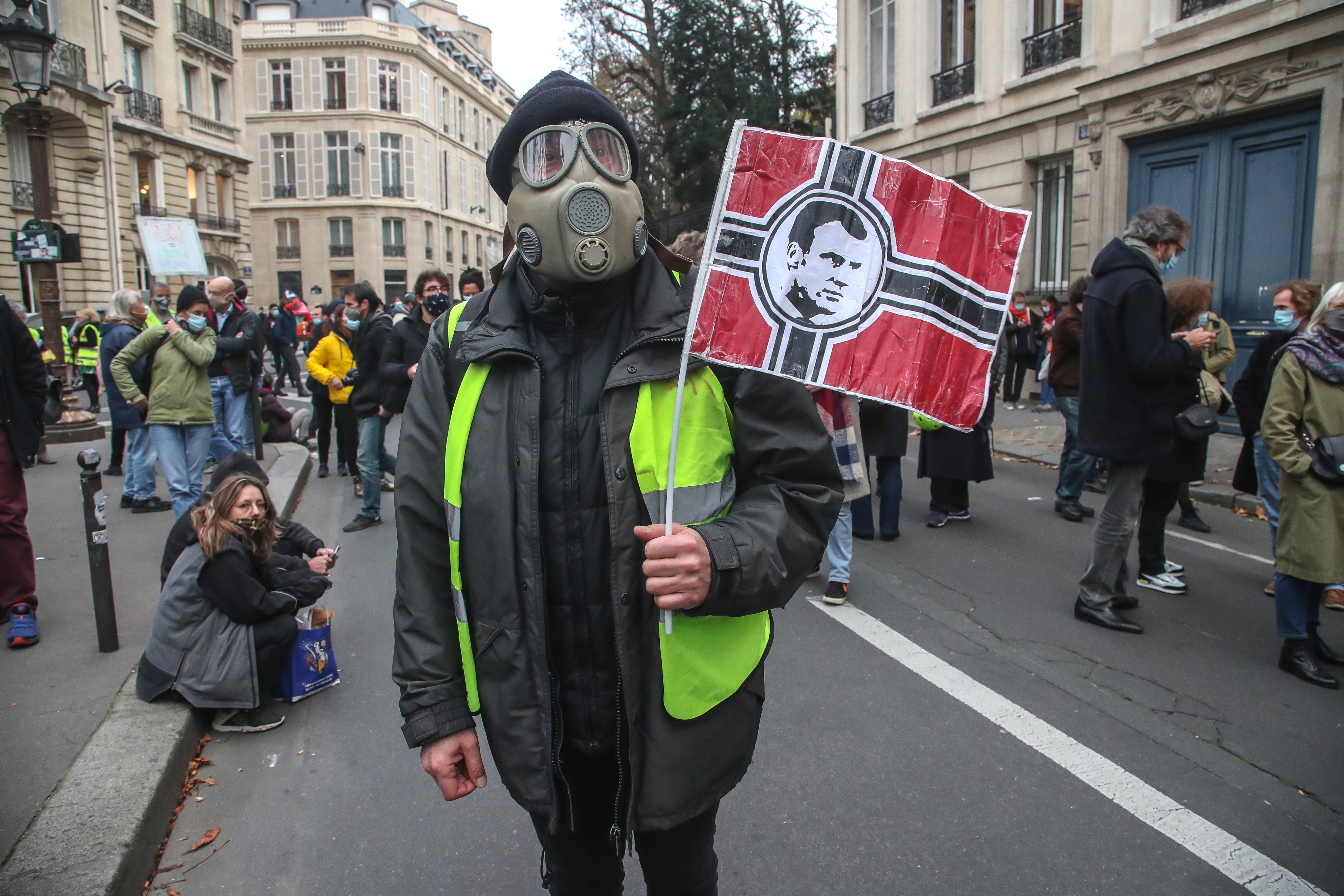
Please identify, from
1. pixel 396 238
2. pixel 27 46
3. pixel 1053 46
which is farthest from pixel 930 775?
pixel 396 238

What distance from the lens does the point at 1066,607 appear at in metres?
5.45

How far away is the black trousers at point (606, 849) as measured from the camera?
76.7 inches

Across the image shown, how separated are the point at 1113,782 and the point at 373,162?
56414 mm

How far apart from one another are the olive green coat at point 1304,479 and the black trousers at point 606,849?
3573 mm

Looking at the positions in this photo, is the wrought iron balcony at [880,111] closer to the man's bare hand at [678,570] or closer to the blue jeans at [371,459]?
the blue jeans at [371,459]

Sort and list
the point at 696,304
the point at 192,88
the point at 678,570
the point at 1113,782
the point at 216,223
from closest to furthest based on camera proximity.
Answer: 1. the point at 678,570
2. the point at 696,304
3. the point at 1113,782
4. the point at 192,88
5. the point at 216,223

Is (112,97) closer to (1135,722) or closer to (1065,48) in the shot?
(1065,48)

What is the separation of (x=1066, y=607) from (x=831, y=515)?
426cm

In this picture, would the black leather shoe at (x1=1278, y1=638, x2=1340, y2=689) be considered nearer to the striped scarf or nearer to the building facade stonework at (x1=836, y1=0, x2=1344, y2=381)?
the striped scarf

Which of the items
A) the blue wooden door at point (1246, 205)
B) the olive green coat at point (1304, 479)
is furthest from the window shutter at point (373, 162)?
the olive green coat at point (1304, 479)

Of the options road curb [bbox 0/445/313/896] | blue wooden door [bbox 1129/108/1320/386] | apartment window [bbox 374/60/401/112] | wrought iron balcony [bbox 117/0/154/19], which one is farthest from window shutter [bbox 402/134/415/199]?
road curb [bbox 0/445/313/896]

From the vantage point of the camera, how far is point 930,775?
11.3ft

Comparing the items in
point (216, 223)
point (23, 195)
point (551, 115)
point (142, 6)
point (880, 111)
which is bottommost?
point (551, 115)

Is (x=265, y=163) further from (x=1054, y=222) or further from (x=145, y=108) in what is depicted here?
(x=1054, y=222)
